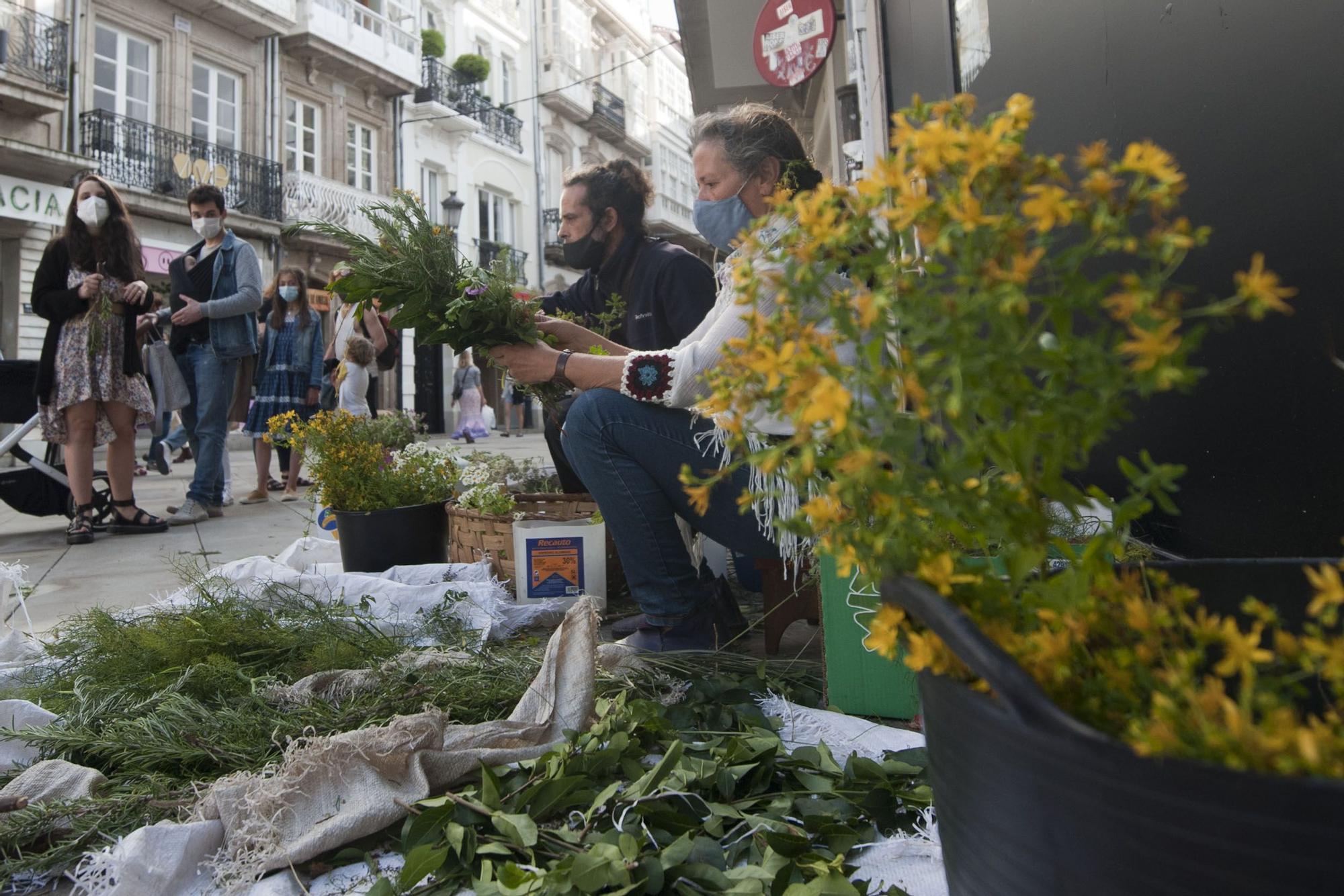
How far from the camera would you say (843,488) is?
78 centimetres

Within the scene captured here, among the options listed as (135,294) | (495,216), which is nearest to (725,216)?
(135,294)

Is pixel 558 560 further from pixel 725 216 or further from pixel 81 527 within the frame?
pixel 81 527

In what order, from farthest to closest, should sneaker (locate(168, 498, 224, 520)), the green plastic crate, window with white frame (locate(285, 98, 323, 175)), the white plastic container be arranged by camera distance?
window with white frame (locate(285, 98, 323, 175)) → sneaker (locate(168, 498, 224, 520)) → the white plastic container → the green plastic crate

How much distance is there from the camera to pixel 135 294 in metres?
4.64

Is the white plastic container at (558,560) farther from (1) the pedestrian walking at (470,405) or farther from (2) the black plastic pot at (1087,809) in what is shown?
(1) the pedestrian walking at (470,405)

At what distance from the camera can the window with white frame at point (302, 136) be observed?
56.4 ft

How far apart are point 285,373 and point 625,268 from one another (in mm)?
4167

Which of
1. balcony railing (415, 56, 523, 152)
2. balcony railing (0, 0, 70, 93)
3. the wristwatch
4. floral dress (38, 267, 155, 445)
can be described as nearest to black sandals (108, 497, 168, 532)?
floral dress (38, 267, 155, 445)

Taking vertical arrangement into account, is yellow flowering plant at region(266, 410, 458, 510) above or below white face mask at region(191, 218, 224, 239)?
below

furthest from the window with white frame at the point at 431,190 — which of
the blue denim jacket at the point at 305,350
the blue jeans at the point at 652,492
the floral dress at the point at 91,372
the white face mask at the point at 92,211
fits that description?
the blue jeans at the point at 652,492

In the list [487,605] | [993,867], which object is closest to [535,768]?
[993,867]

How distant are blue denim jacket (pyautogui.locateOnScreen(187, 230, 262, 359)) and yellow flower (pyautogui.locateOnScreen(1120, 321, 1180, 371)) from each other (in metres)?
5.60

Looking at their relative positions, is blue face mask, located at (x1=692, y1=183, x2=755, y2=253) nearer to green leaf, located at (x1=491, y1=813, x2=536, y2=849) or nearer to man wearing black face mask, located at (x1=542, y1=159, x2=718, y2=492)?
man wearing black face mask, located at (x1=542, y1=159, x2=718, y2=492)

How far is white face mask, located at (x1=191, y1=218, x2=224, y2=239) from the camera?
17.9ft
